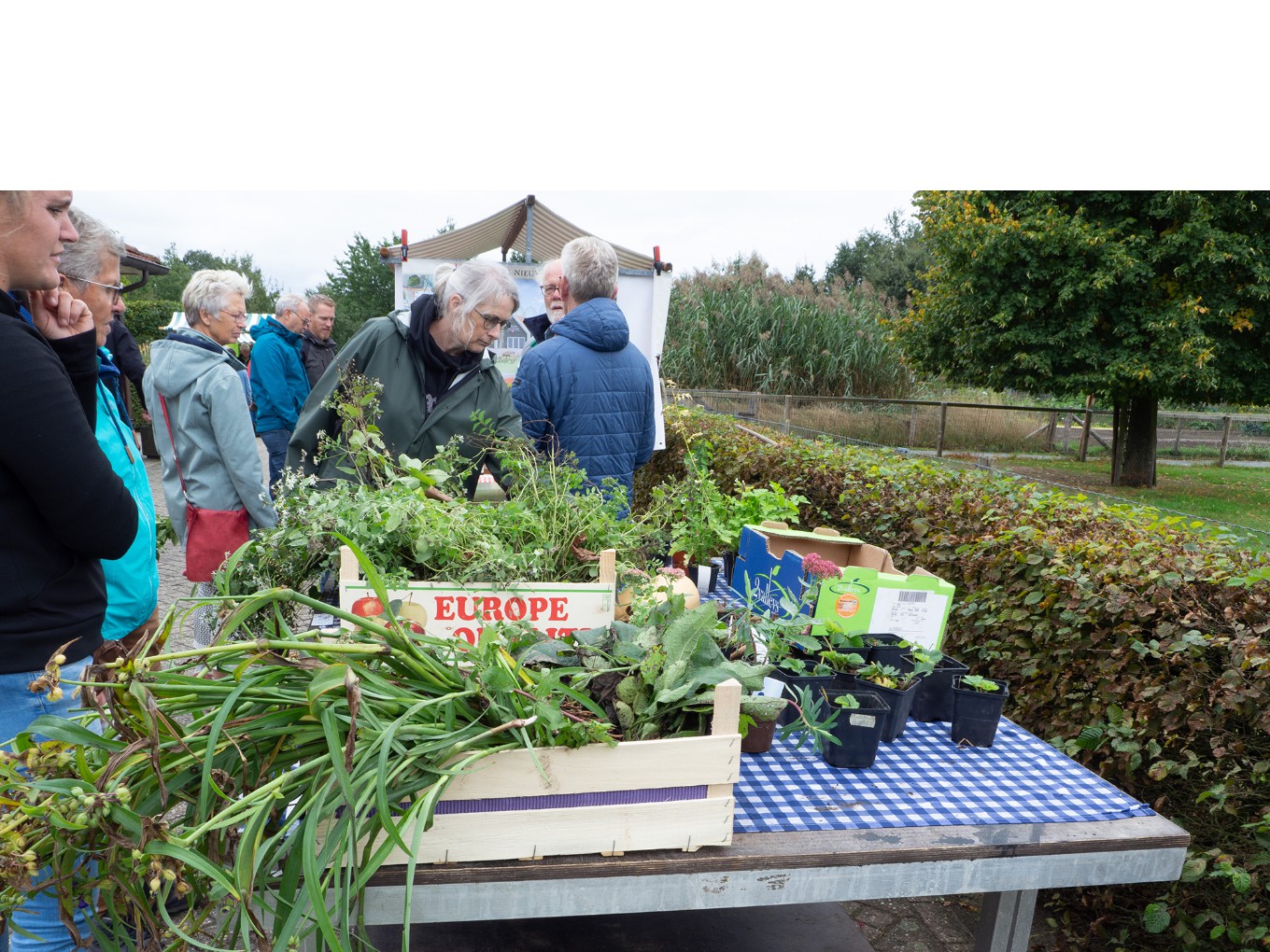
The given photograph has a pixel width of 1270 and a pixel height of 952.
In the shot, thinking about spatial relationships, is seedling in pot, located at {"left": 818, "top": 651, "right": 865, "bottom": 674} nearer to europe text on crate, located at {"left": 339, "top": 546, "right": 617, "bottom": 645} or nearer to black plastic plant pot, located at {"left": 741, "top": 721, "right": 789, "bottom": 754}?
black plastic plant pot, located at {"left": 741, "top": 721, "right": 789, "bottom": 754}

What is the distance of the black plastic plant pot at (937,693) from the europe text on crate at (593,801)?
818mm

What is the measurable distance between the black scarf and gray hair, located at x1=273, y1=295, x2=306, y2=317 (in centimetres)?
353

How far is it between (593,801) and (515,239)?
22.6 ft

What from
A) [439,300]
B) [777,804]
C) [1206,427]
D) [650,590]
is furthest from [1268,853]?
[1206,427]

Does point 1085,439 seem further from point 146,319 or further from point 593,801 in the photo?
point 146,319

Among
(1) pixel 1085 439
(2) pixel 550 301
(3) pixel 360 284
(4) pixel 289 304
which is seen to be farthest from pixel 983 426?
→ (3) pixel 360 284

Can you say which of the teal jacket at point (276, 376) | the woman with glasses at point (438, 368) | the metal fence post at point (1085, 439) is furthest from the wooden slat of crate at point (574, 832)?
the metal fence post at point (1085, 439)

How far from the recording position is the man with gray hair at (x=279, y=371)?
19.9ft

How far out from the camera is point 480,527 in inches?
83.7

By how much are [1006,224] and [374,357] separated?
12.2 metres

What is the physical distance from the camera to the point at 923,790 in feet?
5.70

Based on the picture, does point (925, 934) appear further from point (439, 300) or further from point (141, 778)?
point (439, 300)

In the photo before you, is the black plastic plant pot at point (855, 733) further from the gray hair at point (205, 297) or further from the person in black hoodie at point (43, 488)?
the gray hair at point (205, 297)

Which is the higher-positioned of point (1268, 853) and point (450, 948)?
point (1268, 853)
